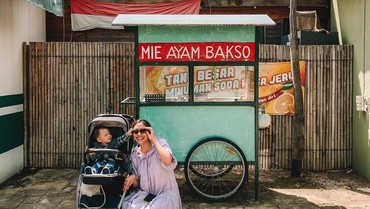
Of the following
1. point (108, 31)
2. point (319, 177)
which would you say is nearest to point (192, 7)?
point (108, 31)

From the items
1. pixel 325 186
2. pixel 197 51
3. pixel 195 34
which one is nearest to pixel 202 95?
pixel 197 51

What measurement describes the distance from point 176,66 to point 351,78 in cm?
440

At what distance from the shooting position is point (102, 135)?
20.6ft

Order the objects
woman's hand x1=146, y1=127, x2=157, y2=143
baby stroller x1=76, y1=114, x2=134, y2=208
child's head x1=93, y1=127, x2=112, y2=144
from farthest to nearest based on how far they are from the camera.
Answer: child's head x1=93, y1=127, x2=112, y2=144 < baby stroller x1=76, y1=114, x2=134, y2=208 < woman's hand x1=146, y1=127, x2=157, y2=143

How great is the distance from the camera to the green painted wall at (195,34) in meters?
7.29

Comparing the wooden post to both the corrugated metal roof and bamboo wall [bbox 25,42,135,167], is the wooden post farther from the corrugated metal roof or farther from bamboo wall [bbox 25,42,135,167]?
bamboo wall [bbox 25,42,135,167]

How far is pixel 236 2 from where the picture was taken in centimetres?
1119

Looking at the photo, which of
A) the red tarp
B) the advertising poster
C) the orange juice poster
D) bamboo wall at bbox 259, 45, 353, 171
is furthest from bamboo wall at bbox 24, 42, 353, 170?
the advertising poster

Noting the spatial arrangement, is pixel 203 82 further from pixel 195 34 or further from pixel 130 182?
pixel 130 182

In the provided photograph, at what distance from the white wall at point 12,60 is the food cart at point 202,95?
9.44ft

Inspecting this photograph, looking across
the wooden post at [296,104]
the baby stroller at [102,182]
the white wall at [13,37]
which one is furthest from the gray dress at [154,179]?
the white wall at [13,37]

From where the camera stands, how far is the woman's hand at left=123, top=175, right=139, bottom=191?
17.9 feet

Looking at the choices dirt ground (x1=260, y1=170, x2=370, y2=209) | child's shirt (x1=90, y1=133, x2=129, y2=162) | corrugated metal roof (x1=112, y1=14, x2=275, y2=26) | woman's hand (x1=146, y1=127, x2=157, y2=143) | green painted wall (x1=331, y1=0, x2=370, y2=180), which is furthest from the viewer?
green painted wall (x1=331, y1=0, x2=370, y2=180)

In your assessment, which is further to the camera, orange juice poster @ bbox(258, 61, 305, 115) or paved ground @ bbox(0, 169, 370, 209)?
orange juice poster @ bbox(258, 61, 305, 115)
